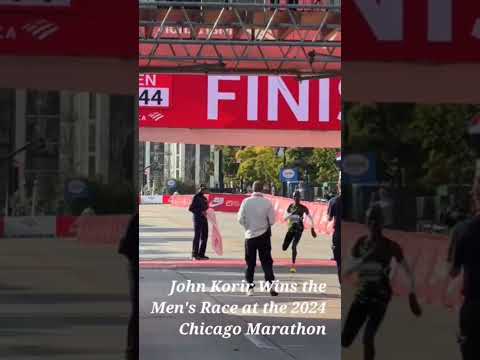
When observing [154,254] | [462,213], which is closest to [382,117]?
[462,213]

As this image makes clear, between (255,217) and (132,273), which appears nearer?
(132,273)

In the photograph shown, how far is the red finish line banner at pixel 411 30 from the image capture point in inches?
212

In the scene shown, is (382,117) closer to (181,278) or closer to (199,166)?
(181,278)

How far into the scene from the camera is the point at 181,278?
16297 millimetres

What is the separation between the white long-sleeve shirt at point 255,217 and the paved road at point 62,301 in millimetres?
8117

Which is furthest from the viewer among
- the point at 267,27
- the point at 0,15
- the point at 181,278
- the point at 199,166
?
the point at 199,166

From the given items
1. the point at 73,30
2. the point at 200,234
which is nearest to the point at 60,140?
the point at 73,30

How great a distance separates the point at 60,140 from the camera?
17.9 ft

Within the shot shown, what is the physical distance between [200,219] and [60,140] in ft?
46.8

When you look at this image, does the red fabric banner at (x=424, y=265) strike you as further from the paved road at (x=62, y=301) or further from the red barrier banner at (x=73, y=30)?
the red barrier banner at (x=73, y=30)

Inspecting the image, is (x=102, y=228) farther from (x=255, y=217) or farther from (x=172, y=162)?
(x=172, y=162)

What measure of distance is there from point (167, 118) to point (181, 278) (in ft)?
23.4

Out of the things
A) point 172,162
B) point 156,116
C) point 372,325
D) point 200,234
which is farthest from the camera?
point 172,162

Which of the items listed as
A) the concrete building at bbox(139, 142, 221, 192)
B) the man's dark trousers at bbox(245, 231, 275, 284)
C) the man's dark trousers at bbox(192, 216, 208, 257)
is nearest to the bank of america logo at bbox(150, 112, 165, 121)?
the man's dark trousers at bbox(192, 216, 208, 257)
